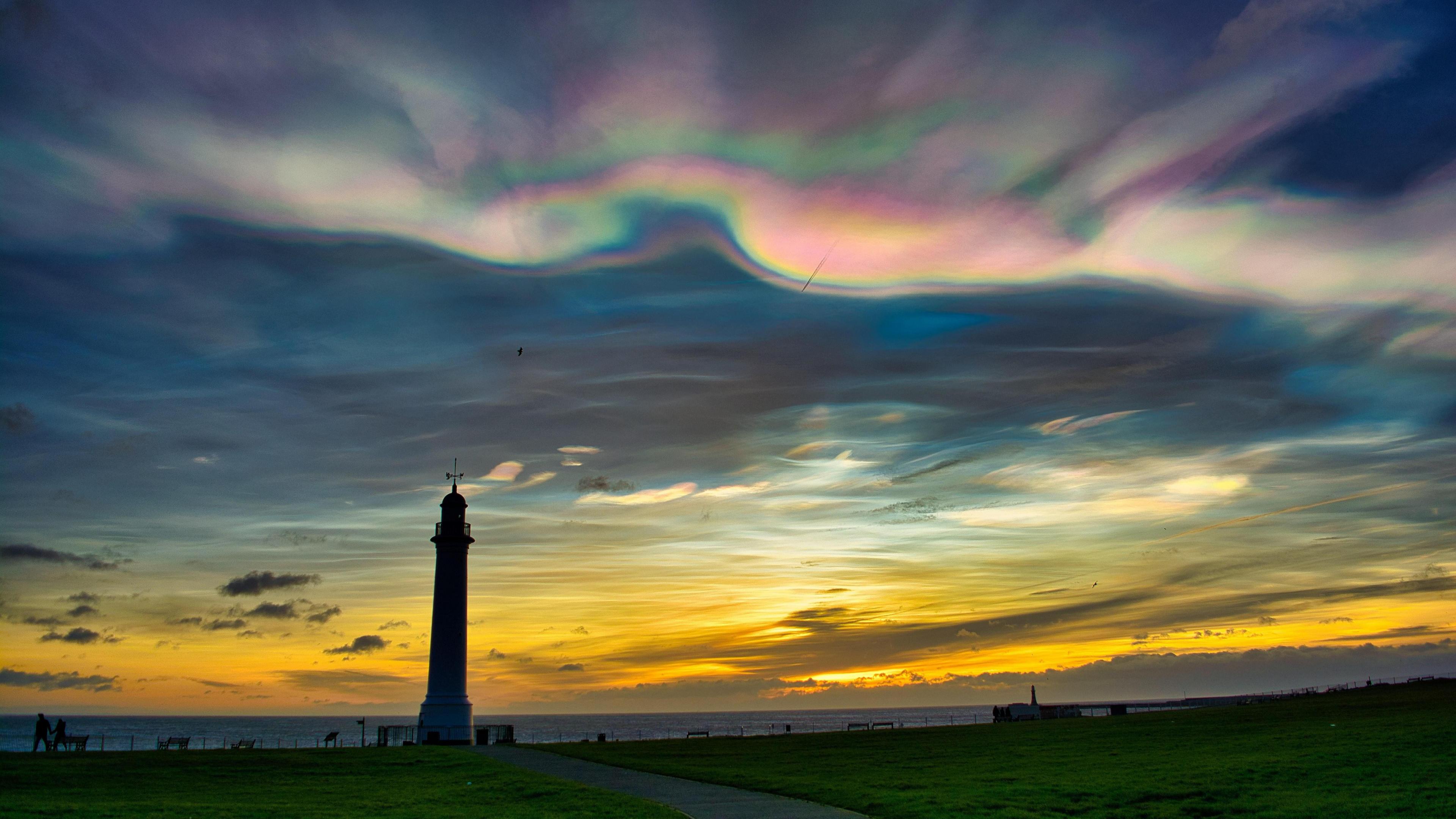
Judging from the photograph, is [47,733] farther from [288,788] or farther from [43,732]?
[288,788]

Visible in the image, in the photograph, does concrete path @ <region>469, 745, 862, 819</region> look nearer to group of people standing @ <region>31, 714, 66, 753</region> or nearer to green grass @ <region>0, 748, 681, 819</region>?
green grass @ <region>0, 748, 681, 819</region>

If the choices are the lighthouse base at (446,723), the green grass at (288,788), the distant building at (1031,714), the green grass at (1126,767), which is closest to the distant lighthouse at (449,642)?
the lighthouse base at (446,723)

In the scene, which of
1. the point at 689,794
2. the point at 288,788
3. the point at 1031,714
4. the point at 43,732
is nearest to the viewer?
the point at 689,794

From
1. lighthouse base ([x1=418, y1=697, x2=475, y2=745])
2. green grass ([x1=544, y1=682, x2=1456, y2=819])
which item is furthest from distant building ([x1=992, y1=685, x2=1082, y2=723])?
lighthouse base ([x1=418, y1=697, x2=475, y2=745])

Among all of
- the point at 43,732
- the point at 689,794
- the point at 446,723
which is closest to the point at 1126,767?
the point at 689,794

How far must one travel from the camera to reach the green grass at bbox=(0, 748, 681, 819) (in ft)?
71.2

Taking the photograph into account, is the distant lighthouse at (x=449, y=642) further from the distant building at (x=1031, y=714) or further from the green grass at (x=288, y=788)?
the distant building at (x=1031, y=714)

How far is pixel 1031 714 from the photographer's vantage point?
8062 centimetres

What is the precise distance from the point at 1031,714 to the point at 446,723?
51484 mm

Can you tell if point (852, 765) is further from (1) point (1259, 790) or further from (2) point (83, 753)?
(2) point (83, 753)

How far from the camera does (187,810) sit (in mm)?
21781

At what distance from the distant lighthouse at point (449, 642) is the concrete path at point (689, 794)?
13676 millimetres

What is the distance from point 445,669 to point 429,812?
32.2 meters

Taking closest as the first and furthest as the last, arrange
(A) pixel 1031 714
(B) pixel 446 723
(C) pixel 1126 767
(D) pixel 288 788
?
(D) pixel 288 788 < (C) pixel 1126 767 < (B) pixel 446 723 < (A) pixel 1031 714
